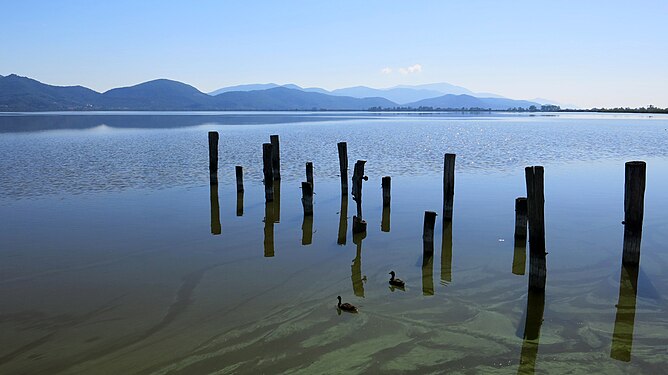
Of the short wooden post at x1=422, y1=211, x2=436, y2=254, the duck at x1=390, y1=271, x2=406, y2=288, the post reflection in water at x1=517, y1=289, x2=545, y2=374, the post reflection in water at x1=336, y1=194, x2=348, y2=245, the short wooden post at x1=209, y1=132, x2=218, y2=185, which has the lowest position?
the post reflection in water at x1=517, y1=289, x2=545, y2=374

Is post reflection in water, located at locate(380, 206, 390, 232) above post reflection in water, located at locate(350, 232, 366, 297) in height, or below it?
above

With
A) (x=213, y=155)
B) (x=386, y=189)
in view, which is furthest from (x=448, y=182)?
(x=213, y=155)

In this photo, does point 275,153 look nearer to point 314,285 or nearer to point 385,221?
point 385,221

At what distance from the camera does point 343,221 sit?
19922mm

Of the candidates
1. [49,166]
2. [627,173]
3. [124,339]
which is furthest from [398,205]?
[49,166]

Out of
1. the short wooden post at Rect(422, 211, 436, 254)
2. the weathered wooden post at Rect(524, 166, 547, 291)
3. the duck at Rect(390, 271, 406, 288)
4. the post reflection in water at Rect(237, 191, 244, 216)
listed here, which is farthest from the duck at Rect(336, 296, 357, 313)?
the post reflection in water at Rect(237, 191, 244, 216)

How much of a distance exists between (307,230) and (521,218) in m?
7.15

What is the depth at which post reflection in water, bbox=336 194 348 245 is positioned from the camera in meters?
17.4

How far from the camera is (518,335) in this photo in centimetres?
1024

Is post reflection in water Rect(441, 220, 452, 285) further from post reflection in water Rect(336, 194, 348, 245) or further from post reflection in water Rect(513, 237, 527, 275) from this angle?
post reflection in water Rect(336, 194, 348, 245)

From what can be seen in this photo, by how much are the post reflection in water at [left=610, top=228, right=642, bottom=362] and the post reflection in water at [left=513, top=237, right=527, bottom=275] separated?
2.37 m

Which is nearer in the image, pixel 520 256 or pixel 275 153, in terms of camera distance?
pixel 520 256

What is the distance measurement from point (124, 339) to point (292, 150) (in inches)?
1443

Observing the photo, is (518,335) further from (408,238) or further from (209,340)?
(408,238)
